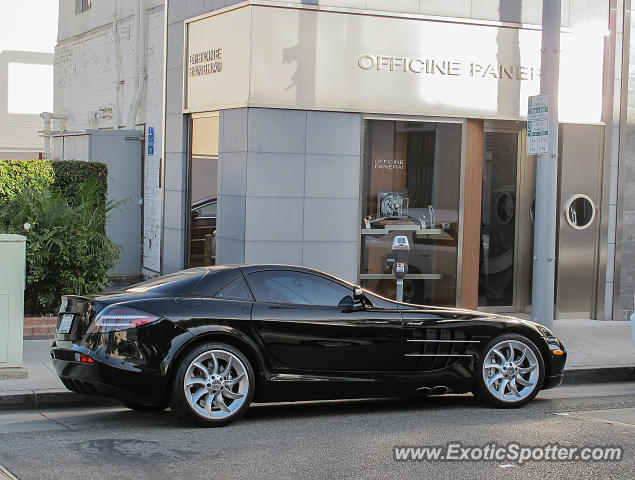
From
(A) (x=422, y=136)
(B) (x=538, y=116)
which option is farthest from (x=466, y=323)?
(A) (x=422, y=136)

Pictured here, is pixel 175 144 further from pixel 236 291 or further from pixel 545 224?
pixel 236 291

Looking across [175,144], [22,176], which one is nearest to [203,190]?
[175,144]

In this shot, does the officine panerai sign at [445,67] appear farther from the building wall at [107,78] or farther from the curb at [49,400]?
the curb at [49,400]

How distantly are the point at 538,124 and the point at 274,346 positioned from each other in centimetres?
516

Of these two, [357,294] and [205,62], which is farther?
[205,62]

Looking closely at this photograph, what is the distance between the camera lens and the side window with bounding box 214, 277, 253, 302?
25.2 ft

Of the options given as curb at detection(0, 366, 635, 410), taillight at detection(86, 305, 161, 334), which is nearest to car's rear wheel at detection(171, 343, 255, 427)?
taillight at detection(86, 305, 161, 334)

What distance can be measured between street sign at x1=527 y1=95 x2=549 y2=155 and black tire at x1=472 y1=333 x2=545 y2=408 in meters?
3.36

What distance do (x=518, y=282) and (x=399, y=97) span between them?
3.50 m

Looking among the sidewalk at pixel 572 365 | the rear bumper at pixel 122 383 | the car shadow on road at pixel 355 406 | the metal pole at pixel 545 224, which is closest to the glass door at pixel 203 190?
the sidewalk at pixel 572 365

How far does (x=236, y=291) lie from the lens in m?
7.76

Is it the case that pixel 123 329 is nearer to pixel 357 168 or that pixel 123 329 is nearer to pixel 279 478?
pixel 279 478

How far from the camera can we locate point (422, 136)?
13.2m

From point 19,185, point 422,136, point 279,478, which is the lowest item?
point 279,478
